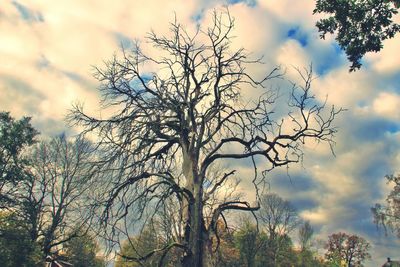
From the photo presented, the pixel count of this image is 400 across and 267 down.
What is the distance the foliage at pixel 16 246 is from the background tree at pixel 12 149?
4.62ft

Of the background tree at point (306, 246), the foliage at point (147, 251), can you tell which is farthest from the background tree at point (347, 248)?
the foliage at point (147, 251)

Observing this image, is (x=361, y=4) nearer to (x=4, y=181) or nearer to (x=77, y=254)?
(x=4, y=181)

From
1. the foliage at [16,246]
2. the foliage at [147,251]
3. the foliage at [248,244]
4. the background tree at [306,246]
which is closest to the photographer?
the foliage at [147,251]

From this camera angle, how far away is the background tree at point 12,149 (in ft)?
80.8

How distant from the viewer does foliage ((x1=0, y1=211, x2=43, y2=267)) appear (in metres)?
23.2

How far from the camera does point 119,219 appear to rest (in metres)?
9.06

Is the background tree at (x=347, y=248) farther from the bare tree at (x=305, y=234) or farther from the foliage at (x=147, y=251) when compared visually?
the foliage at (x=147, y=251)

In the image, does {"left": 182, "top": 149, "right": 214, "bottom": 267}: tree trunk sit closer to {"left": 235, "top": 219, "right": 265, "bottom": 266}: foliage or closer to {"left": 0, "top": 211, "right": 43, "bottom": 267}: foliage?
{"left": 0, "top": 211, "right": 43, "bottom": 267}: foliage

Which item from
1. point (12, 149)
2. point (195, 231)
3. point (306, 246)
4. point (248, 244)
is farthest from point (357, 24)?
point (306, 246)

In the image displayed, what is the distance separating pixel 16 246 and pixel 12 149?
22.2ft

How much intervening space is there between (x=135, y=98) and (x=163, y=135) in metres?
1.35

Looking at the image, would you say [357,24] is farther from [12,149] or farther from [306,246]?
[306,246]

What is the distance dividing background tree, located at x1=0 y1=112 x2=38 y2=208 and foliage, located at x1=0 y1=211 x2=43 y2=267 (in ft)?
4.62

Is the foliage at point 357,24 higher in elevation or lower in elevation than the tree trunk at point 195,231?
higher
